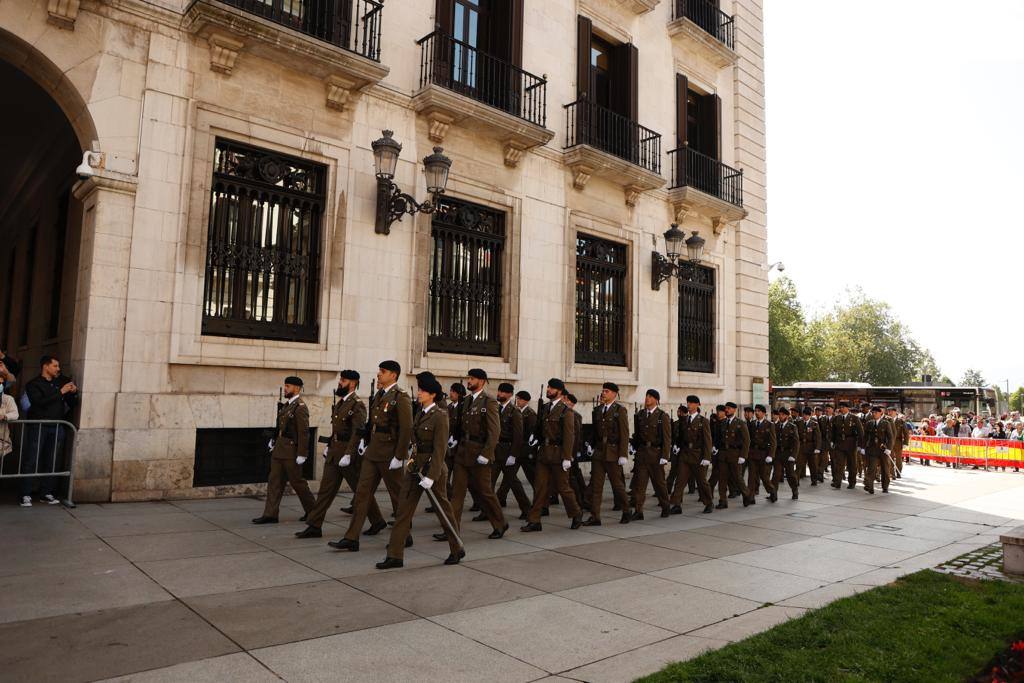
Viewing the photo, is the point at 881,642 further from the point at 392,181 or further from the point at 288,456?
the point at 392,181

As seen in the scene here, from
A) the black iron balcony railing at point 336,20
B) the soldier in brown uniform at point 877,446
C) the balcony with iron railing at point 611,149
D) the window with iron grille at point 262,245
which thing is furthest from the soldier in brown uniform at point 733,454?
the black iron balcony railing at point 336,20

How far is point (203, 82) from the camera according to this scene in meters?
10.2

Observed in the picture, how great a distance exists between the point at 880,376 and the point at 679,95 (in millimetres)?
56102

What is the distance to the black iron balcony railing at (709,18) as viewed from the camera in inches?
737

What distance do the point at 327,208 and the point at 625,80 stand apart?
9245 mm

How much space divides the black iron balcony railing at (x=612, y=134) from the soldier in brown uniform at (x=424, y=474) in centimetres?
944

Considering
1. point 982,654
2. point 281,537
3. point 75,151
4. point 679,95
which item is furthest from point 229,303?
point 679,95

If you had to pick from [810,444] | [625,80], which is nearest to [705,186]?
[625,80]

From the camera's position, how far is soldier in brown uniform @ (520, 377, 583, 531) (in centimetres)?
938

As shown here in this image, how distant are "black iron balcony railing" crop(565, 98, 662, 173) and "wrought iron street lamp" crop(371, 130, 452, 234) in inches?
181

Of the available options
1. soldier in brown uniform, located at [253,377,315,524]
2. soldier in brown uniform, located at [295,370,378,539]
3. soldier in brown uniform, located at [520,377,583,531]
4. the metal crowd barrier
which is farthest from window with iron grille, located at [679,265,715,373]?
the metal crowd barrier

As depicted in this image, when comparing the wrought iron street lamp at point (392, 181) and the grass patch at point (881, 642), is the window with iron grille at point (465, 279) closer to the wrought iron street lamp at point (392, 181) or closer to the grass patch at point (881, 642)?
the wrought iron street lamp at point (392, 181)

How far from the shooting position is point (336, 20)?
11.3m

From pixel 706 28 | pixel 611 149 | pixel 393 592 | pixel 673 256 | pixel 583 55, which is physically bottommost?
pixel 393 592
